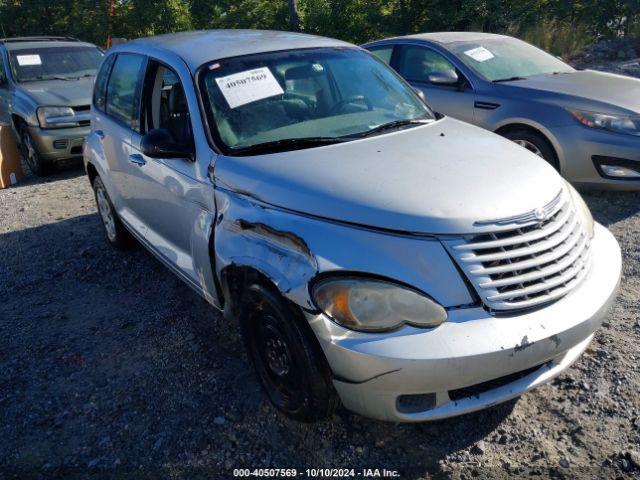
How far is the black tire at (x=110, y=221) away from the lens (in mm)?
4611

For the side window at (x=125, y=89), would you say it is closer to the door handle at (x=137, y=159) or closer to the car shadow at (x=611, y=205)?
the door handle at (x=137, y=159)

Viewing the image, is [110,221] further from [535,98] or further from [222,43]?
[535,98]

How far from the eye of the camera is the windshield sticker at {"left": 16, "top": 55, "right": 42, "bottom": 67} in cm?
805

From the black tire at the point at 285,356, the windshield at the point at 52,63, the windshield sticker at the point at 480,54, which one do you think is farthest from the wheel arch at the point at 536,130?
the windshield at the point at 52,63

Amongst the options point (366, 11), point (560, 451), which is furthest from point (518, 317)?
point (366, 11)

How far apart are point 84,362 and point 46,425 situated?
0.56m

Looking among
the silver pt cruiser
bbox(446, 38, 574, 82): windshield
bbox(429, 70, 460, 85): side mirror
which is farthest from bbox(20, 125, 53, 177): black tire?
bbox(446, 38, 574, 82): windshield

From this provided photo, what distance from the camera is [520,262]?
7.34 ft

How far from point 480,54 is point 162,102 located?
12.0 feet

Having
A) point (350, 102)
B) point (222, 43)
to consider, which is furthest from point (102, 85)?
point (350, 102)

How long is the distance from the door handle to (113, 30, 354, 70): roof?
725 mm

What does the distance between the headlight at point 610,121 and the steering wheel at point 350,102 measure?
248 cm

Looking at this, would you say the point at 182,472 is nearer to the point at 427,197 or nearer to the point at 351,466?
the point at 351,466

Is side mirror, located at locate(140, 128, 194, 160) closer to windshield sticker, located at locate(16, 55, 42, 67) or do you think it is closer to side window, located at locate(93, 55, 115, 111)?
side window, located at locate(93, 55, 115, 111)
